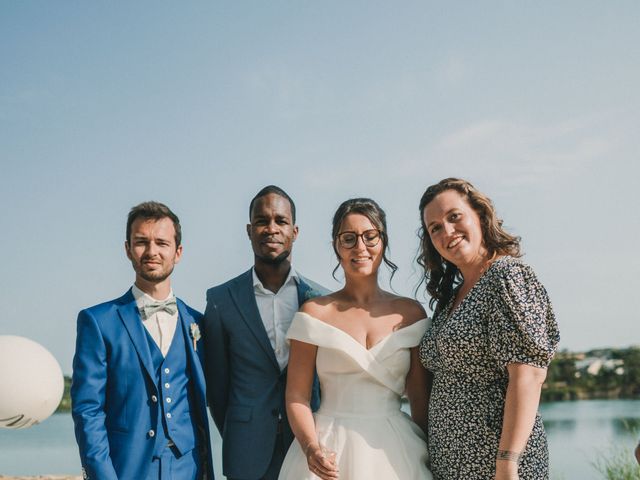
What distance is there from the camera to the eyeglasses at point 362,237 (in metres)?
3.66

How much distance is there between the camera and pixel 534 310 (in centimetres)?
299

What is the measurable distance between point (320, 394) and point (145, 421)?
1.01 meters

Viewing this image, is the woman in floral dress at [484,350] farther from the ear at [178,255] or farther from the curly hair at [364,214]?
the ear at [178,255]

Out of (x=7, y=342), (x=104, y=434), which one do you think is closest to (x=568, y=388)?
(x=7, y=342)

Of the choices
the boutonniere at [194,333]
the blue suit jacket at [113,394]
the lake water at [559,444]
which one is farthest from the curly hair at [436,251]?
the lake water at [559,444]

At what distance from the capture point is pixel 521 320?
2.96m

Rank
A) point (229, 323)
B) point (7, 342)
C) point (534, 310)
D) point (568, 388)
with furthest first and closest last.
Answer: point (568, 388)
point (7, 342)
point (229, 323)
point (534, 310)

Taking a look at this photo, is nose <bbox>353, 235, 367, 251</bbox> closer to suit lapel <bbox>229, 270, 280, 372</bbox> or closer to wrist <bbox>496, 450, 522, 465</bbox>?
suit lapel <bbox>229, 270, 280, 372</bbox>

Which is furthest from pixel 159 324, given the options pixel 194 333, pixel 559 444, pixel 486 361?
pixel 559 444

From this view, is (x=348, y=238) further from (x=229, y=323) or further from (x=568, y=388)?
(x=568, y=388)

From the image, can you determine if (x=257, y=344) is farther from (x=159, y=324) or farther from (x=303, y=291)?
(x=159, y=324)

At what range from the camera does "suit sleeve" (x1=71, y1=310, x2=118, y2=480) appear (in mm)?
3318

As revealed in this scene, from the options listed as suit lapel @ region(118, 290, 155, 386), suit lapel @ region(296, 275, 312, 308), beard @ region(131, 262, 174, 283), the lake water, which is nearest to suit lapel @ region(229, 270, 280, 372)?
suit lapel @ region(296, 275, 312, 308)

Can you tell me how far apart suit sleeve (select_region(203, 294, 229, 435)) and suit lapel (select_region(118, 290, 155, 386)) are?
0.51 metres
